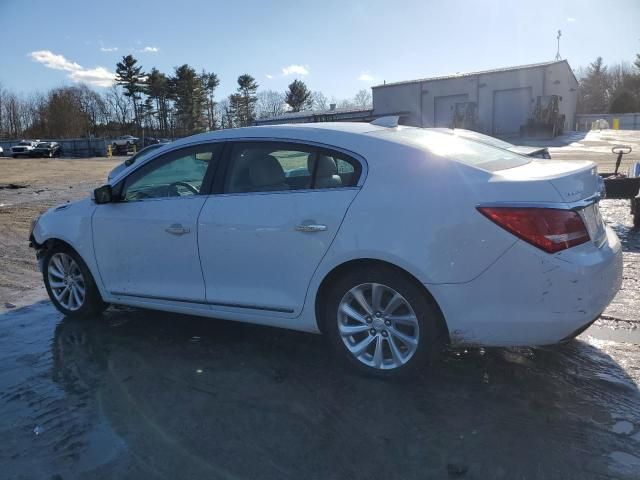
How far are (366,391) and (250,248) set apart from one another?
1220 millimetres

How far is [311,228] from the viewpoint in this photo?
11.6ft

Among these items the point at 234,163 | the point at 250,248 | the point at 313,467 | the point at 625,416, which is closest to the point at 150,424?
the point at 313,467

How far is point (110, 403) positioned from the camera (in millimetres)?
3414

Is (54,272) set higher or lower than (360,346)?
higher

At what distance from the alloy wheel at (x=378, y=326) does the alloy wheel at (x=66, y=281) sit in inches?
103

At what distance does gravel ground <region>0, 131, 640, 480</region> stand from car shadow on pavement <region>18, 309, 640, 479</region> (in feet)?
0.03

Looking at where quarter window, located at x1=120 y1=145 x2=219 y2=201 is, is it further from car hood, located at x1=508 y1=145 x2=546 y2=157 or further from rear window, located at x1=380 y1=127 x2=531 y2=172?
car hood, located at x1=508 y1=145 x2=546 y2=157

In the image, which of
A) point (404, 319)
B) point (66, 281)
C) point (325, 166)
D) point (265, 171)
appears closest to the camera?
point (404, 319)

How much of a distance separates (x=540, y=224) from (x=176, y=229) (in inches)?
99.4

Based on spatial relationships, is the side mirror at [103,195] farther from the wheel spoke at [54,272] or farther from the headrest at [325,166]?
the headrest at [325,166]

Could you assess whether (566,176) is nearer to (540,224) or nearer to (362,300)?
(540,224)

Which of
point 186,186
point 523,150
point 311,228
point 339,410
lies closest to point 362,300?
point 311,228

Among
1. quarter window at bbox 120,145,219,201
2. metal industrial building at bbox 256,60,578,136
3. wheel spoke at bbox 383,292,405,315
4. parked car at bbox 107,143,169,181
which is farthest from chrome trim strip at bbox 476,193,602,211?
metal industrial building at bbox 256,60,578,136

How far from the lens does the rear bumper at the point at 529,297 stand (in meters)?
3.00
